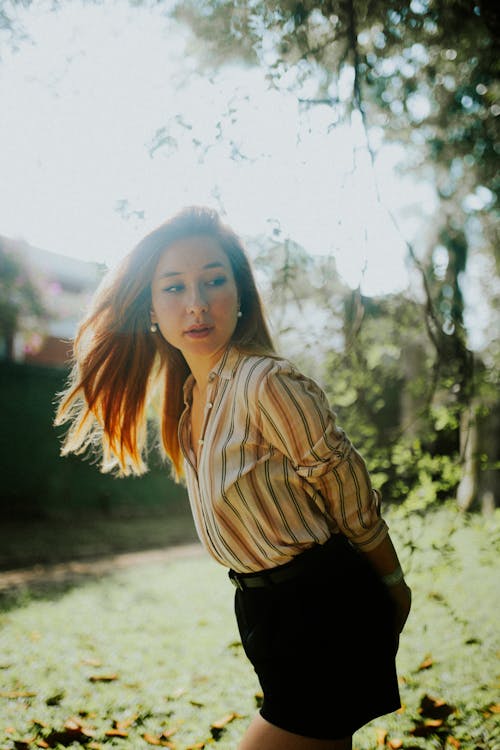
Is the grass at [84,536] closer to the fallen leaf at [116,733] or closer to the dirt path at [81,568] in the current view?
the dirt path at [81,568]

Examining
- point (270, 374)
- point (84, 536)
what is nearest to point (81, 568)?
point (84, 536)

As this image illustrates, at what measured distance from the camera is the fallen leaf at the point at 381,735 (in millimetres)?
2984

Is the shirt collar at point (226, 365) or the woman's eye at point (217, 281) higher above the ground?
the woman's eye at point (217, 281)

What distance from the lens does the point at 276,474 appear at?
1796mm

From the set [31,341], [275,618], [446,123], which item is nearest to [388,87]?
[446,123]

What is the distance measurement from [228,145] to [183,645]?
3.30 meters

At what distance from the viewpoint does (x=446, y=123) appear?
5352 mm

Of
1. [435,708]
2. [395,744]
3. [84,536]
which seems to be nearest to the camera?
[395,744]

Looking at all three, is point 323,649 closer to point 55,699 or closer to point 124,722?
Result: point 124,722

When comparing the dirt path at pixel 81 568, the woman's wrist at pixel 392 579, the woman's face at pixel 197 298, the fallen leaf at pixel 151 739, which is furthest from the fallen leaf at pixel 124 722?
the dirt path at pixel 81 568

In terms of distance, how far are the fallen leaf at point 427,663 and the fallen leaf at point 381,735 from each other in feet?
3.12

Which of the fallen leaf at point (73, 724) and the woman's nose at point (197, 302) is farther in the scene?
the fallen leaf at point (73, 724)

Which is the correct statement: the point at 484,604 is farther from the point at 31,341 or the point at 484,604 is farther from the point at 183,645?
the point at 31,341

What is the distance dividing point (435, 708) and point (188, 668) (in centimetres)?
150
